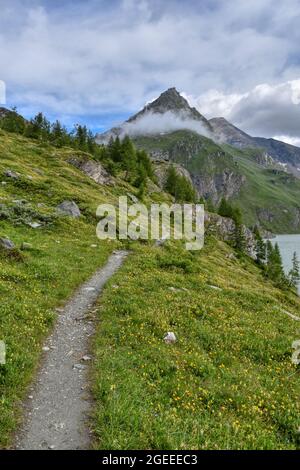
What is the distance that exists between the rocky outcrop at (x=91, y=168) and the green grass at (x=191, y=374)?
6947 centimetres

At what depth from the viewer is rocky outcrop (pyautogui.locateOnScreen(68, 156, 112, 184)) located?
88625 millimetres

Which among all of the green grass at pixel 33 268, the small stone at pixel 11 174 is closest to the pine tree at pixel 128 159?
the green grass at pixel 33 268

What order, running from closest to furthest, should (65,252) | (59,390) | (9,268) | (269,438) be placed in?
(269,438), (59,390), (9,268), (65,252)

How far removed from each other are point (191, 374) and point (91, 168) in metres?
81.6

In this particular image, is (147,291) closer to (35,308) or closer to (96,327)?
(96,327)

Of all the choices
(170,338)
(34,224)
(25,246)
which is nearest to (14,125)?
(34,224)

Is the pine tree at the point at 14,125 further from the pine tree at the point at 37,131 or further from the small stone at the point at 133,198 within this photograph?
the small stone at the point at 133,198

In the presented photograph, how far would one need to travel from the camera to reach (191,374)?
12.8 meters

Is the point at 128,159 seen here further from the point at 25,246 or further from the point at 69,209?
the point at 25,246

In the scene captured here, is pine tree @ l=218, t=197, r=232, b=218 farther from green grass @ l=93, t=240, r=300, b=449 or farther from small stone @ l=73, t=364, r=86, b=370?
small stone @ l=73, t=364, r=86, b=370

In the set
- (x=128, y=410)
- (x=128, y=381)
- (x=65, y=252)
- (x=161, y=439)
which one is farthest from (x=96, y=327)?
(x=65, y=252)

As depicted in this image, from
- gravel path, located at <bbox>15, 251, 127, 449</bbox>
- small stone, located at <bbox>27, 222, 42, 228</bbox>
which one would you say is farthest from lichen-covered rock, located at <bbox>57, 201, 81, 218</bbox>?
gravel path, located at <bbox>15, 251, 127, 449</bbox>
